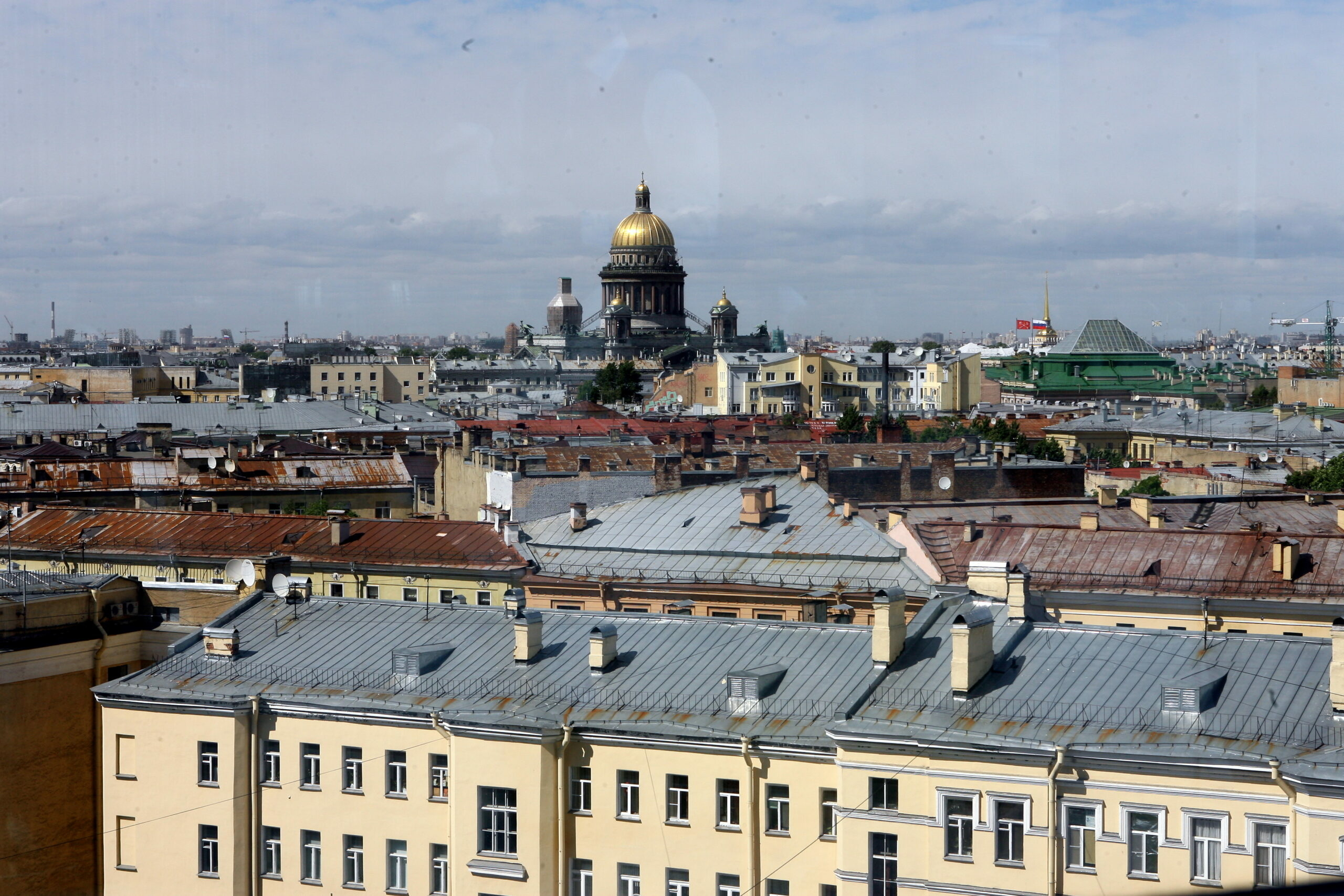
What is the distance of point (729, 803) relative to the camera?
36.0ft

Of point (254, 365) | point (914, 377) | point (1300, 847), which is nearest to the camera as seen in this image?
point (1300, 847)

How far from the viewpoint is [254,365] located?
75188 millimetres

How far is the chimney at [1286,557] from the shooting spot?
15992mm

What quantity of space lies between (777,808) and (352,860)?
298 cm

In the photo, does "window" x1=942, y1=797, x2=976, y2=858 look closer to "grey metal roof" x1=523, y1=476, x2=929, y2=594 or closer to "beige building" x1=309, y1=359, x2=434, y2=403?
"grey metal roof" x1=523, y1=476, x2=929, y2=594

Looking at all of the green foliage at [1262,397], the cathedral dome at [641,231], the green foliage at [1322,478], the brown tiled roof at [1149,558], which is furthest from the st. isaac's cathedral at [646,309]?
the brown tiled roof at [1149,558]

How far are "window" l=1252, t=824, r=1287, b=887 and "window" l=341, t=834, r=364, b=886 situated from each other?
5.58 metres

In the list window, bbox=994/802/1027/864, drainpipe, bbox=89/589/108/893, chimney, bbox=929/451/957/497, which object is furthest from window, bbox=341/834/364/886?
chimney, bbox=929/451/957/497

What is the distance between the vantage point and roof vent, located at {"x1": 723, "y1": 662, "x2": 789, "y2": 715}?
37.2 ft

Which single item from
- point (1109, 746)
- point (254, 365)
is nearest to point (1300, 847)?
point (1109, 746)

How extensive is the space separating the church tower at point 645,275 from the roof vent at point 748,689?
270ft

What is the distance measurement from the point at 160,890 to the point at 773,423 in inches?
1326

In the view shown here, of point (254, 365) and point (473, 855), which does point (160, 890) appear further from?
point (254, 365)

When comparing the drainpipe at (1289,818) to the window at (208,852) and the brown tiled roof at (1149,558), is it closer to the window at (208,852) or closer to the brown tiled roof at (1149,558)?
the brown tiled roof at (1149,558)
